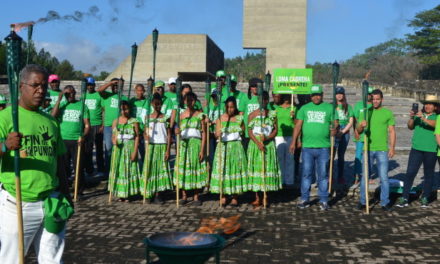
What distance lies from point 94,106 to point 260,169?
13.2ft

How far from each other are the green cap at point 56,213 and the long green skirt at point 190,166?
5660mm

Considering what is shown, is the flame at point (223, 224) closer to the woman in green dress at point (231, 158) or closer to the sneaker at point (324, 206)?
the woman in green dress at point (231, 158)

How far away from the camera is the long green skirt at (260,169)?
956 cm

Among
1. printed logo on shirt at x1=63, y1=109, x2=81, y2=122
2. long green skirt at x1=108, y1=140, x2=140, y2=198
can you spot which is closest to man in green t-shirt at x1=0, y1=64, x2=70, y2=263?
long green skirt at x1=108, y1=140, x2=140, y2=198

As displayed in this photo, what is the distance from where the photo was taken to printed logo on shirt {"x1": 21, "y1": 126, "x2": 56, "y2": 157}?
3945 mm

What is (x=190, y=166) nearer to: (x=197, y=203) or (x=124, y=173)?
(x=197, y=203)

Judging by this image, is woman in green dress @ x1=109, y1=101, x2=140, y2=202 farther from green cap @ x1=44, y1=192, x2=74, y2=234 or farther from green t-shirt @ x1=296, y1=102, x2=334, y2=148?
green cap @ x1=44, y1=192, x2=74, y2=234

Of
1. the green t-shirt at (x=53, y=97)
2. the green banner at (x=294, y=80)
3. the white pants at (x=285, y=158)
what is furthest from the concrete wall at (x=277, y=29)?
the green t-shirt at (x=53, y=97)

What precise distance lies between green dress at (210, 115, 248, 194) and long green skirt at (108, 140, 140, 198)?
151 cm

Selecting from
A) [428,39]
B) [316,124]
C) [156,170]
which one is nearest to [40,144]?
[156,170]

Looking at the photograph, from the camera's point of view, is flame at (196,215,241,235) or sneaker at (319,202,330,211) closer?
flame at (196,215,241,235)

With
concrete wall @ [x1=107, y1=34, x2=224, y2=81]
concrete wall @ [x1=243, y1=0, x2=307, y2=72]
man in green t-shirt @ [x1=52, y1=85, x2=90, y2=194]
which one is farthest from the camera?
concrete wall @ [x1=107, y1=34, x2=224, y2=81]

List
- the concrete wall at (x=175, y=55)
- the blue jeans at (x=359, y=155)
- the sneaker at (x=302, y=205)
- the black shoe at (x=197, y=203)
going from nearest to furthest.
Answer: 1. the sneaker at (x=302, y=205)
2. the black shoe at (x=197, y=203)
3. the blue jeans at (x=359, y=155)
4. the concrete wall at (x=175, y=55)

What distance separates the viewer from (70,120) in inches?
403
